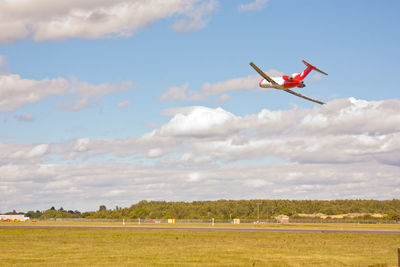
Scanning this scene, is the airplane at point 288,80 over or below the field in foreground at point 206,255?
over

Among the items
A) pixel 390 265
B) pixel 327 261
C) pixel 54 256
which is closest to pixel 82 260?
pixel 54 256

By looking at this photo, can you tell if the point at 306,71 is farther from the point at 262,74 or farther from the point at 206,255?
the point at 206,255

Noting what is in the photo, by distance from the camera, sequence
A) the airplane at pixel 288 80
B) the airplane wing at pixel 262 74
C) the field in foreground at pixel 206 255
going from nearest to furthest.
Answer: the field in foreground at pixel 206 255 → the airplane wing at pixel 262 74 → the airplane at pixel 288 80

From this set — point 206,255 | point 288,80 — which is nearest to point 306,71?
point 288,80

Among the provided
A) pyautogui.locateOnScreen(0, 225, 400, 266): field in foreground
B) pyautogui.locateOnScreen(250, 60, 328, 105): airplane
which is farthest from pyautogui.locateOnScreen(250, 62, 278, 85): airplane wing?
pyautogui.locateOnScreen(0, 225, 400, 266): field in foreground

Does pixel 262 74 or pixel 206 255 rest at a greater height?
pixel 262 74

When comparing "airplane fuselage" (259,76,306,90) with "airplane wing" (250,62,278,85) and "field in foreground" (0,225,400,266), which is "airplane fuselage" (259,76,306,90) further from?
"field in foreground" (0,225,400,266)

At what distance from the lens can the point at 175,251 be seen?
4484 centimetres

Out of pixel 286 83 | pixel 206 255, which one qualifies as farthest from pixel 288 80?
pixel 206 255

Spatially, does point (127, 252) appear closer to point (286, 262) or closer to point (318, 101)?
point (286, 262)

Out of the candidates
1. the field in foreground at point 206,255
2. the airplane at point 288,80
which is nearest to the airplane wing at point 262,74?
the airplane at point 288,80

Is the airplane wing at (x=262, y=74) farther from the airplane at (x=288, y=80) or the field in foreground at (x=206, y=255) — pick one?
the field in foreground at (x=206, y=255)

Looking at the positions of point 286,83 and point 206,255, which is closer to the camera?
point 206,255

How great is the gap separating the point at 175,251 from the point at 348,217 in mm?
164239
